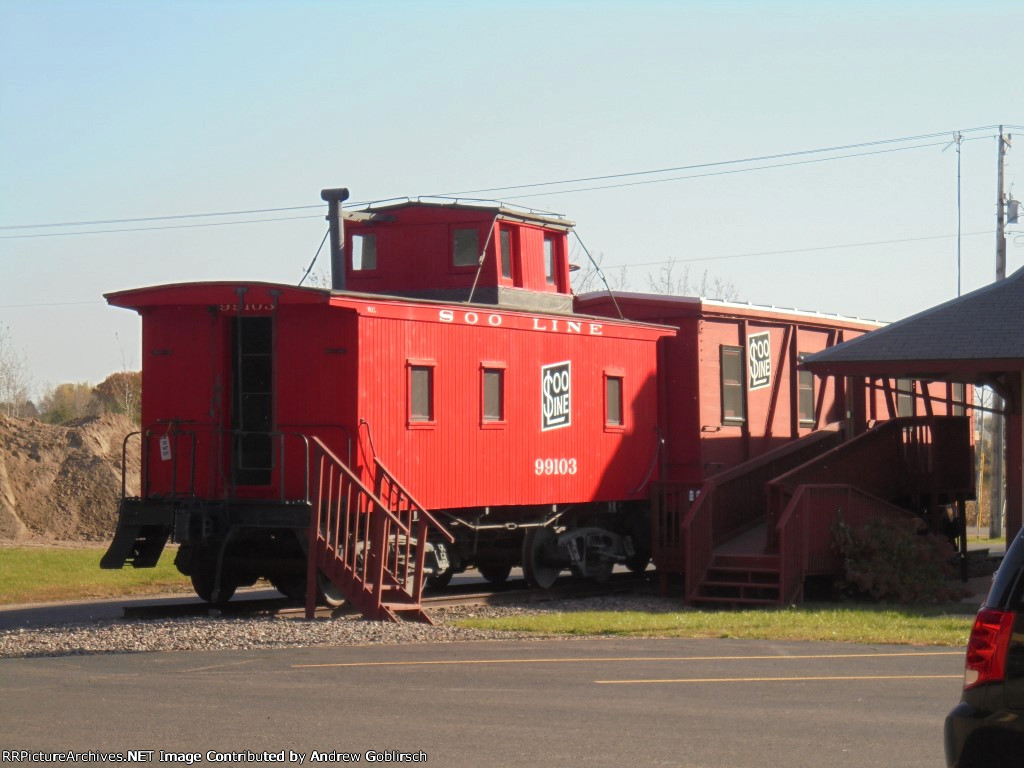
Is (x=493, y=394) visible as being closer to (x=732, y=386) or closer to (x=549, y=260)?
(x=549, y=260)

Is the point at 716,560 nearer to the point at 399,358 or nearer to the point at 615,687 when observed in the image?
the point at 399,358

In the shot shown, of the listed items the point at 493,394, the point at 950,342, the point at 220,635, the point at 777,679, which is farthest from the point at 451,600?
the point at 777,679

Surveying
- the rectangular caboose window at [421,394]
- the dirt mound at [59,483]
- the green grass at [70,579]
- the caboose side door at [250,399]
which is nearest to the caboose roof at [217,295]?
the caboose side door at [250,399]

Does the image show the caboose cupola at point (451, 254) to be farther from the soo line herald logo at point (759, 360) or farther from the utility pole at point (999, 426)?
the utility pole at point (999, 426)

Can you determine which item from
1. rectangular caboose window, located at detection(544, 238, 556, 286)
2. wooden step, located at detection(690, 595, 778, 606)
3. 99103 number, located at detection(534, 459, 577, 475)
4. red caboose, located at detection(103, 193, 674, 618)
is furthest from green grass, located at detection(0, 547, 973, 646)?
rectangular caboose window, located at detection(544, 238, 556, 286)

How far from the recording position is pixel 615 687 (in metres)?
10.5

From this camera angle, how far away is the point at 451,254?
20406mm

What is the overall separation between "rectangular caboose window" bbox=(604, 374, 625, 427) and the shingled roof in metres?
2.71

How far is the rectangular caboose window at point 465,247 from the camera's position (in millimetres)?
20312

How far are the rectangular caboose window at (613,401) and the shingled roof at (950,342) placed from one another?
8.89ft

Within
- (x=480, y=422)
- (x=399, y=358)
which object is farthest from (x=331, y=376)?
(x=480, y=422)

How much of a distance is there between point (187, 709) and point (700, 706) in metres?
3.32

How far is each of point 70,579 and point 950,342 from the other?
13.7 metres

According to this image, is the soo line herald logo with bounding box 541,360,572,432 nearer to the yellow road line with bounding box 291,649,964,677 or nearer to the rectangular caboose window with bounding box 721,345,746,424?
the rectangular caboose window with bounding box 721,345,746,424
